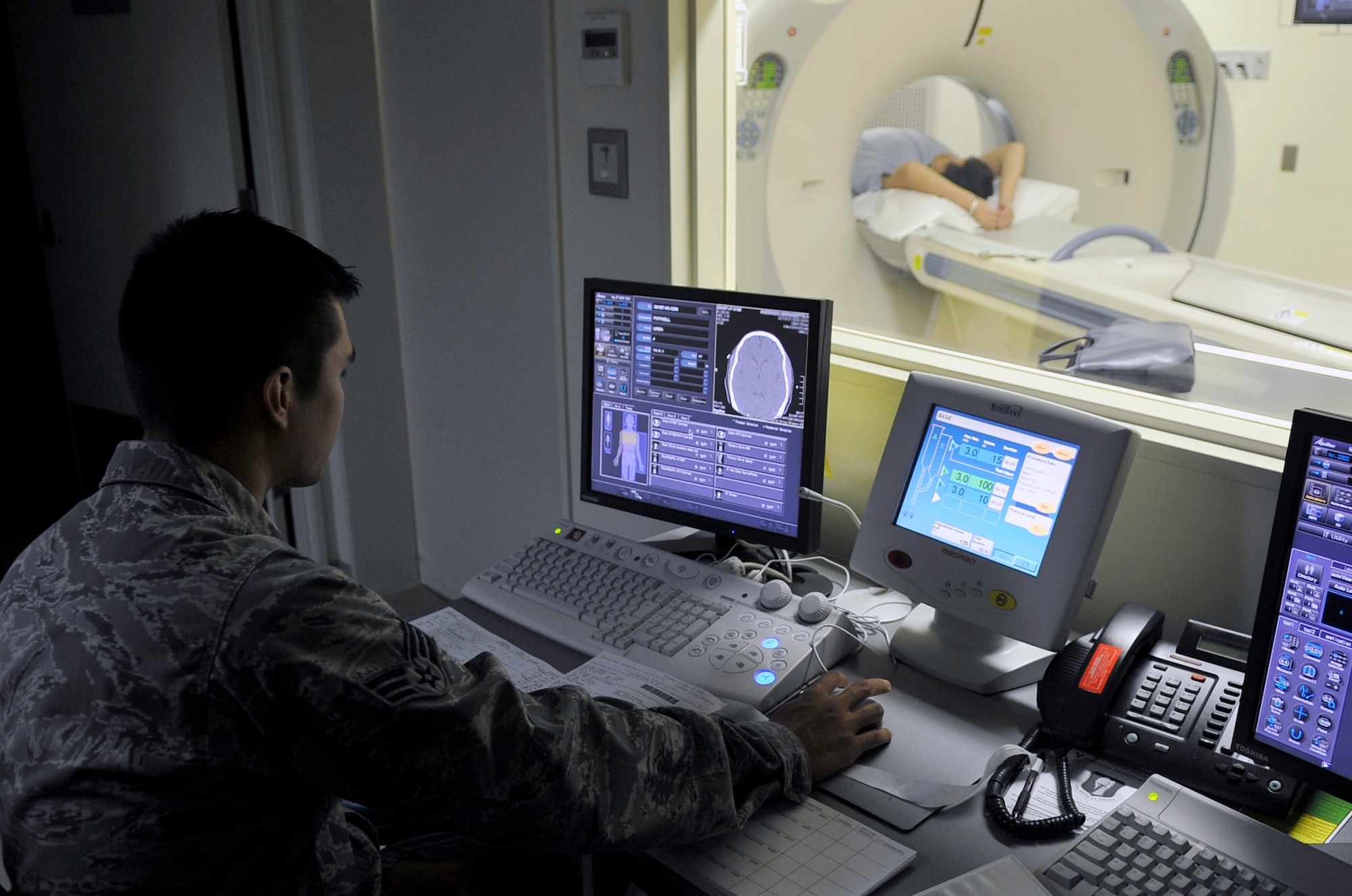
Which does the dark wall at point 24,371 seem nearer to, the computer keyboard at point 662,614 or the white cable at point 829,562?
the computer keyboard at point 662,614

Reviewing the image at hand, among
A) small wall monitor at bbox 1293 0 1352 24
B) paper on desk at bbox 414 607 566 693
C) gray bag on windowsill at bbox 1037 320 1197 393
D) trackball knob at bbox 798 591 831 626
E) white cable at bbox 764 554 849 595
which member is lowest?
paper on desk at bbox 414 607 566 693

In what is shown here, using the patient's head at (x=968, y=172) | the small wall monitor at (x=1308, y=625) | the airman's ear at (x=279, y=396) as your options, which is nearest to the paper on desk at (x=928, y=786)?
the small wall monitor at (x=1308, y=625)

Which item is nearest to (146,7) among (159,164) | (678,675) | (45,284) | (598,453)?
(159,164)

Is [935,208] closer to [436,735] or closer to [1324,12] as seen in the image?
[1324,12]

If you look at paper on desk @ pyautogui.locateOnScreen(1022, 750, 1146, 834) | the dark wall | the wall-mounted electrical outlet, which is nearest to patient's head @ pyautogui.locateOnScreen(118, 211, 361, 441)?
paper on desk @ pyautogui.locateOnScreen(1022, 750, 1146, 834)

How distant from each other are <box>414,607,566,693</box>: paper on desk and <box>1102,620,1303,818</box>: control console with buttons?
66 cm

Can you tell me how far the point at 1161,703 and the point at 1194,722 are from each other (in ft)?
0.13

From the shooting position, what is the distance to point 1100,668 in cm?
120


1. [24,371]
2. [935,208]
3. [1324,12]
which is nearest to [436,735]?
[1324,12]

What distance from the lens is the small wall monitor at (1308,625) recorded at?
3.11ft

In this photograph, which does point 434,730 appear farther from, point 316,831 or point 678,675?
point 678,675

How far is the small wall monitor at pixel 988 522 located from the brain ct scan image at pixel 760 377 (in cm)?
16

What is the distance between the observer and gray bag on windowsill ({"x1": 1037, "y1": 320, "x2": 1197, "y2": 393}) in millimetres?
1686

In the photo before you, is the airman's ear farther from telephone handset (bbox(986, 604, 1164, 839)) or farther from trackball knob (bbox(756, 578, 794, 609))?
telephone handset (bbox(986, 604, 1164, 839))
